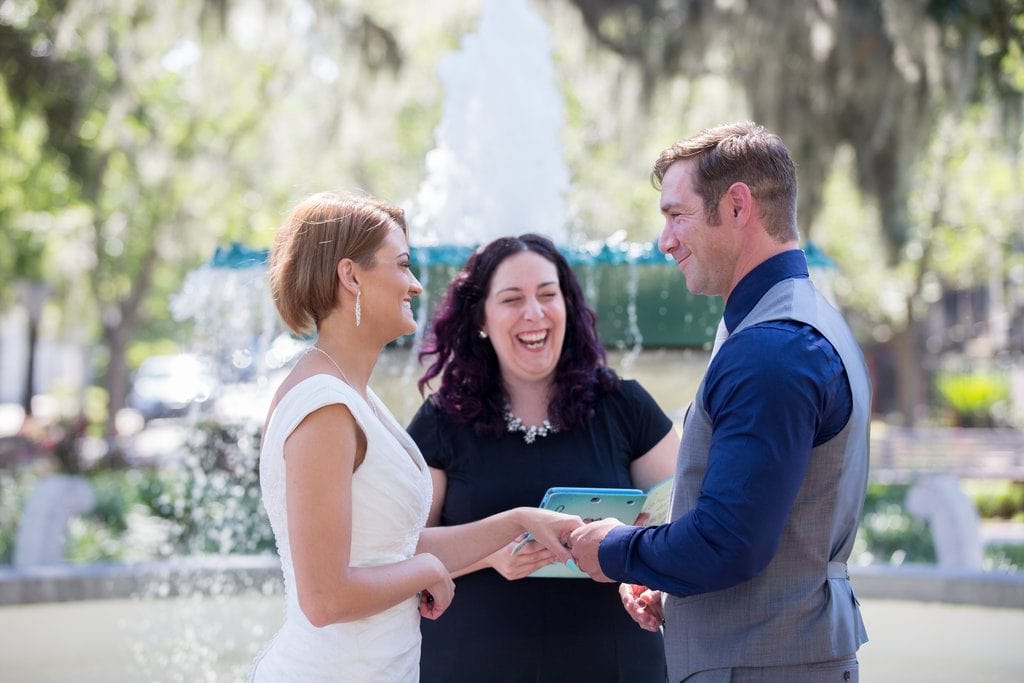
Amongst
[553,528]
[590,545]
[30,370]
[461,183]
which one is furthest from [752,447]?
[30,370]

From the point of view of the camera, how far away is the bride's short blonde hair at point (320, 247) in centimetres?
258

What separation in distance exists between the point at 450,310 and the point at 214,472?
9115 mm

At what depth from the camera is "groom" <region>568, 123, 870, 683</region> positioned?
2264 millimetres

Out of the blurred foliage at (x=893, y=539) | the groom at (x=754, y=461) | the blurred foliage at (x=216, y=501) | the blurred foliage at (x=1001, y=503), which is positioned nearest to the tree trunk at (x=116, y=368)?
the blurred foliage at (x=216, y=501)

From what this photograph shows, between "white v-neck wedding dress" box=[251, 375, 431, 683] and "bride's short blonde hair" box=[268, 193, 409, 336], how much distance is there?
21cm

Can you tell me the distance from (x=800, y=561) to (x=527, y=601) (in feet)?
3.98

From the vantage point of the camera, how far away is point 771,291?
2.49 meters

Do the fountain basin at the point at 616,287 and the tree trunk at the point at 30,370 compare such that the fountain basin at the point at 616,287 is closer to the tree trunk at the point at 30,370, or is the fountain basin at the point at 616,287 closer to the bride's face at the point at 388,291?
the bride's face at the point at 388,291

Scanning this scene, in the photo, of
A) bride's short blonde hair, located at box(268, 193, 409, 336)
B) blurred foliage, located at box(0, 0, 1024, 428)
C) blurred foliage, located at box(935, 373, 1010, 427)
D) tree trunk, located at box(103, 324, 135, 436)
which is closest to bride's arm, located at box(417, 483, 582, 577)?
bride's short blonde hair, located at box(268, 193, 409, 336)

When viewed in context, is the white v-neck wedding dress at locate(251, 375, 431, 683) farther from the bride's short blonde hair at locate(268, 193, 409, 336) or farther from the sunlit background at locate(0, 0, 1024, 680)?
the sunlit background at locate(0, 0, 1024, 680)

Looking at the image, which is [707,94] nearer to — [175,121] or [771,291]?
[175,121]

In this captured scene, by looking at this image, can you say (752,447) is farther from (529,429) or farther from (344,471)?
(529,429)

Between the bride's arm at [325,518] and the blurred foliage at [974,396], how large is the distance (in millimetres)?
25358

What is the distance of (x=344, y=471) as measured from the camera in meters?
2.40
